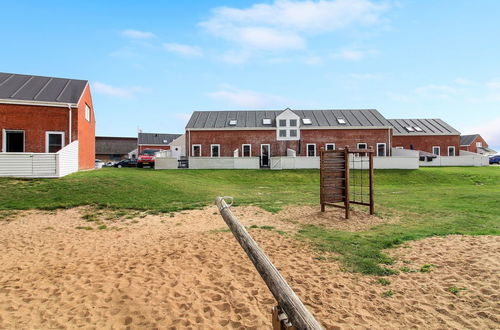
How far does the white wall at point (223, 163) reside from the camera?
28.7 metres

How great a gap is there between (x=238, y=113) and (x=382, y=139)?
19.1 meters

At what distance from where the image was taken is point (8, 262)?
611 centimetres

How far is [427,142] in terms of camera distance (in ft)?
136

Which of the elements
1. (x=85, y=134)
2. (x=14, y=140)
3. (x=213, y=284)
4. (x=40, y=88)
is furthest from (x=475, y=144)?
(x=14, y=140)

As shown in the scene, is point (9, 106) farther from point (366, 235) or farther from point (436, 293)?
point (436, 293)

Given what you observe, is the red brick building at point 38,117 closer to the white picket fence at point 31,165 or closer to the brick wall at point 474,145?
the white picket fence at point 31,165

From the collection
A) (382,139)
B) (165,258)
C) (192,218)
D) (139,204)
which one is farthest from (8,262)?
(382,139)

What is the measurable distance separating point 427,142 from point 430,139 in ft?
2.14

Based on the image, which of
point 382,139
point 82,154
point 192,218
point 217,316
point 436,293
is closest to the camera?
point 217,316

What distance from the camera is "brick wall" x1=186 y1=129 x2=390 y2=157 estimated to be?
3478cm

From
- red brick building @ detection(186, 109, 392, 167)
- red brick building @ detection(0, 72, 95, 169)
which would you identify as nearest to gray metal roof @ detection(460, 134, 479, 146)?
Answer: red brick building @ detection(186, 109, 392, 167)

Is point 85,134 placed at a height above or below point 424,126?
below

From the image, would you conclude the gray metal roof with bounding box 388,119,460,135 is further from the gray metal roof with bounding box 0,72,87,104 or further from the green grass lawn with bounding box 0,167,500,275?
the gray metal roof with bounding box 0,72,87,104

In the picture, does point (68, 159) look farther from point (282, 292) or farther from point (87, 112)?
point (282, 292)
